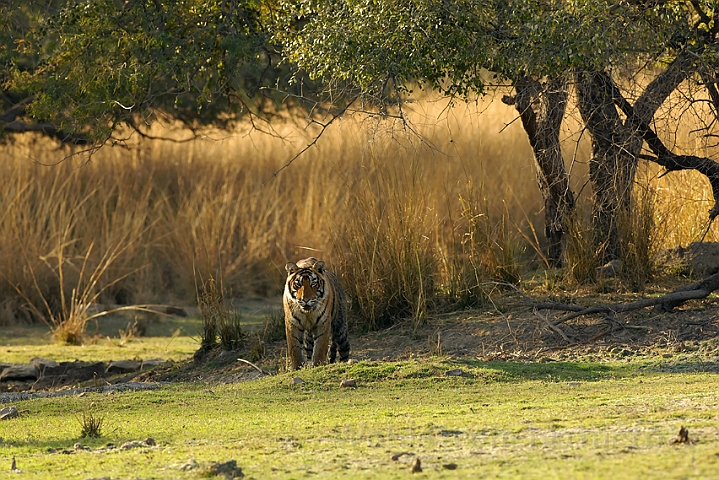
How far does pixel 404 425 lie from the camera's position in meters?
6.82

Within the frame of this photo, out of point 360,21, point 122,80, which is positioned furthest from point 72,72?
point 360,21

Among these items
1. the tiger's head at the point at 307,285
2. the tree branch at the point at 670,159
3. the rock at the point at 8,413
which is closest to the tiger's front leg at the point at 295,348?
the tiger's head at the point at 307,285

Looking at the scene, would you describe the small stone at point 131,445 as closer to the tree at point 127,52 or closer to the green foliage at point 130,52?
the green foliage at point 130,52

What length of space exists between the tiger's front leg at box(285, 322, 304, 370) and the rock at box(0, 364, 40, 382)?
357 cm

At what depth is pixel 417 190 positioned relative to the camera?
12.4m

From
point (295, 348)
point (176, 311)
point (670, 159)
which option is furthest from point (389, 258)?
point (176, 311)

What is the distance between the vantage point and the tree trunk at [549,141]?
35.8 feet

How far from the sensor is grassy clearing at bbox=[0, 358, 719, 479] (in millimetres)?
5391

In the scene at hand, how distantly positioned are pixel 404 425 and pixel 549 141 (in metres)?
6.39

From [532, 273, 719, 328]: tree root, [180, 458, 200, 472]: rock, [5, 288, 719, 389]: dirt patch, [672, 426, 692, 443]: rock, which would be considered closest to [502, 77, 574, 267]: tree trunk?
[532, 273, 719, 328]: tree root

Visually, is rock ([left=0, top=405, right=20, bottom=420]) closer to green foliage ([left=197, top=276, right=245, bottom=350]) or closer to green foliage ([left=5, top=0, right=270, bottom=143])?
green foliage ([left=5, top=0, right=270, bottom=143])

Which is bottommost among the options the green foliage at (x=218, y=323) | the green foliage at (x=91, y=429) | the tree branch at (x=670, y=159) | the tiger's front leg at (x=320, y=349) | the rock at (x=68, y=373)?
the green foliage at (x=91, y=429)

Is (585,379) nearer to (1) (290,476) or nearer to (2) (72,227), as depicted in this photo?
(1) (290,476)

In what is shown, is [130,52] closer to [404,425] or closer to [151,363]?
[151,363]
